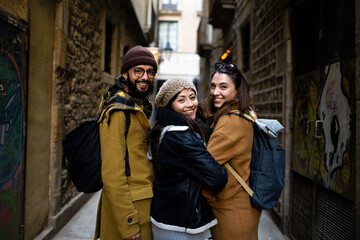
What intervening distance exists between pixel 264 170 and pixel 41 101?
2924mm

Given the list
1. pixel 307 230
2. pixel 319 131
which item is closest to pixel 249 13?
pixel 319 131

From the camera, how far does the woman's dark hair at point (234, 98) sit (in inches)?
76.8

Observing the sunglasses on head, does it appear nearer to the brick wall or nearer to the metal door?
the metal door

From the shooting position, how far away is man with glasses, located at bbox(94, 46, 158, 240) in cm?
180

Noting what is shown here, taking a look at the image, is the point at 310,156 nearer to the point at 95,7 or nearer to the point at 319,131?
the point at 319,131

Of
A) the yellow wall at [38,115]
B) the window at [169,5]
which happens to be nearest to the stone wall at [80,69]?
the yellow wall at [38,115]

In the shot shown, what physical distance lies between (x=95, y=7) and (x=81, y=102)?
214cm

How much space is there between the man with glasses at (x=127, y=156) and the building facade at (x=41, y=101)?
4.07 ft

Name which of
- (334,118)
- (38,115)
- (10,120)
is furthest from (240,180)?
(38,115)

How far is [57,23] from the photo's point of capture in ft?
12.4

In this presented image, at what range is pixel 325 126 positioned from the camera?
2.98 metres

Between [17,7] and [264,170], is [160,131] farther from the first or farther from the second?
[17,7]

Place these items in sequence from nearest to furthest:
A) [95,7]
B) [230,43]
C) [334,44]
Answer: [334,44] < [95,7] < [230,43]

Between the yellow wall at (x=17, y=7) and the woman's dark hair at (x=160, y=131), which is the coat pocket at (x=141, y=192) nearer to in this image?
the woman's dark hair at (x=160, y=131)
